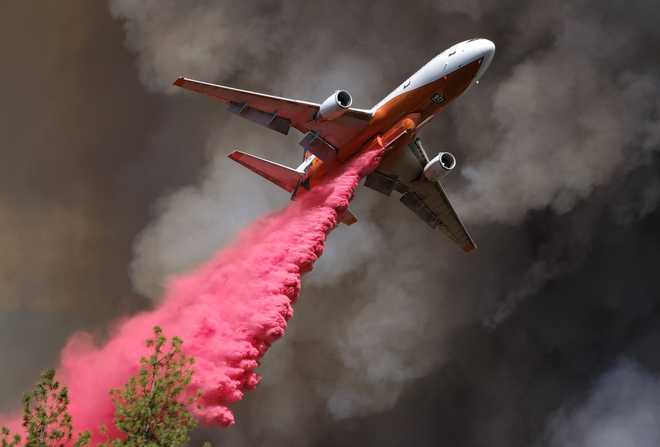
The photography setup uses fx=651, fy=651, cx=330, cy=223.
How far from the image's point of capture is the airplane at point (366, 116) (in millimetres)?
34125

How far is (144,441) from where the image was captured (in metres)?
21.5

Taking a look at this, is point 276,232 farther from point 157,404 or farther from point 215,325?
point 157,404

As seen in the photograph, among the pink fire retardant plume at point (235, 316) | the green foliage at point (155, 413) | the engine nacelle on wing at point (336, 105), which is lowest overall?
the green foliage at point (155, 413)

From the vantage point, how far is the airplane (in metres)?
34.1

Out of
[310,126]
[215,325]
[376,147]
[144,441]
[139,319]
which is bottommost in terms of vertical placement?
[144,441]

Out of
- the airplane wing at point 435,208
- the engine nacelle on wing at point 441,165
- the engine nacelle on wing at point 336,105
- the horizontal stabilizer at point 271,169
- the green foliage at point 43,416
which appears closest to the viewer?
the green foliage at point 43,416

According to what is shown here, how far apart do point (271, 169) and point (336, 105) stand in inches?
297

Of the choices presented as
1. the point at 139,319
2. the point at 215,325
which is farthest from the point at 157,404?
the point at 139,319

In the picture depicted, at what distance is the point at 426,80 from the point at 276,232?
11545mm

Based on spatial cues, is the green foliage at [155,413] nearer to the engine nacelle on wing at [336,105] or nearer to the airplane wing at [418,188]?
the engine nacelle on wing at [336,105]

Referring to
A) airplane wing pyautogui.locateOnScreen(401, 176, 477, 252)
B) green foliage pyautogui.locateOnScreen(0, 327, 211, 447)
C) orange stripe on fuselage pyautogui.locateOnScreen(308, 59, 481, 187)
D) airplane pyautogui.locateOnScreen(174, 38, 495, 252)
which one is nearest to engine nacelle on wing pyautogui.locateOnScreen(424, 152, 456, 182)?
airplane pyautogui.locateOnScreen(174, 38, 495, 252)

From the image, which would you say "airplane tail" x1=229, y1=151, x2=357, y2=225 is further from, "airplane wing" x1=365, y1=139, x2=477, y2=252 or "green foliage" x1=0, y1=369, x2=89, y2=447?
"green foliage" x1=0, y1=369, x2=89, y2=447

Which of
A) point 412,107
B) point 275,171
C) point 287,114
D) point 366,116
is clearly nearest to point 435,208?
point 412,107

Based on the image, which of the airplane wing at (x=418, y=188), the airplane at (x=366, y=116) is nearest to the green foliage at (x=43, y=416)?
the airplane at (x=366, y=116)
